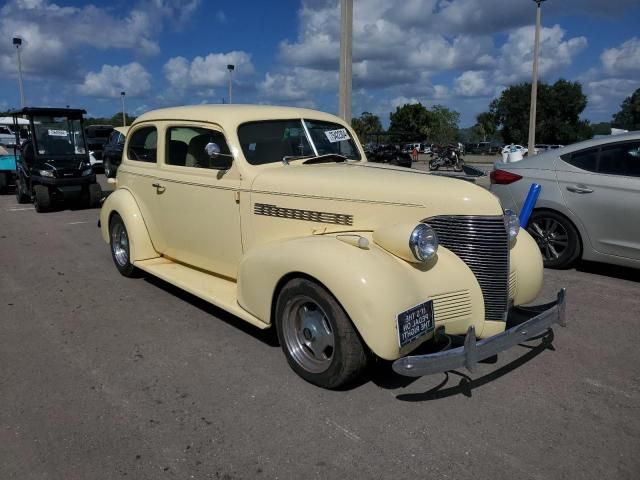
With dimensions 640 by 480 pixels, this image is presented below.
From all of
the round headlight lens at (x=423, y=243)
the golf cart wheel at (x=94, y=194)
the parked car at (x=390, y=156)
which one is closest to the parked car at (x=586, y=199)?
the round headlight lens at (x=423, y=243)

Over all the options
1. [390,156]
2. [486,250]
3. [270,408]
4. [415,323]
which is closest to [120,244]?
[270,408]

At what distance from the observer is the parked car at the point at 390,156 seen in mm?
29158

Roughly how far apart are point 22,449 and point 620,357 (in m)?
4.03

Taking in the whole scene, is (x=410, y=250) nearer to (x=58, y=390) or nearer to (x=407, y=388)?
(x=407, y=388)

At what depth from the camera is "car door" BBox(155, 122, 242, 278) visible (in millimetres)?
4355

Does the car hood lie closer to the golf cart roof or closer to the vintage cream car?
the vintage cream car

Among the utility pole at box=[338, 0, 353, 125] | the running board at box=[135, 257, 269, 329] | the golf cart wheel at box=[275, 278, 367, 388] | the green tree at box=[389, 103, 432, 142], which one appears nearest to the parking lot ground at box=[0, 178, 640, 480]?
the golf cart wheel at box=[275, 278, 367, 388]

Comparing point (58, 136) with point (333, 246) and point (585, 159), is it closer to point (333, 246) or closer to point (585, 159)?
point (333, 246)

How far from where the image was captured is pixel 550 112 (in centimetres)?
5616

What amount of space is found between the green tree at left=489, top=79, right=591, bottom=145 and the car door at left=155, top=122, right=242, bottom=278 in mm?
57485

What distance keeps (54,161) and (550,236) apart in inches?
416

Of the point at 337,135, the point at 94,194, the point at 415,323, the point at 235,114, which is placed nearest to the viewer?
the point at 415,323

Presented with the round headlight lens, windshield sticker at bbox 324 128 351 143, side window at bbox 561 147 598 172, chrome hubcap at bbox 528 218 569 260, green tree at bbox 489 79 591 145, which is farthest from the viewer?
green tree at bbox 489 79 591 145

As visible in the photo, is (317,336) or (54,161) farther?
(54,161)
